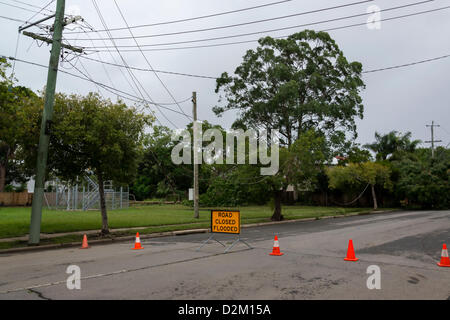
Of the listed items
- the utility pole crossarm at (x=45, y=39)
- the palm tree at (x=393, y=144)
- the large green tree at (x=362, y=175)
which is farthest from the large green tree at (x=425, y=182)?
the utility pole crossarm at (x=45, y=39)

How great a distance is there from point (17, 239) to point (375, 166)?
3550cm

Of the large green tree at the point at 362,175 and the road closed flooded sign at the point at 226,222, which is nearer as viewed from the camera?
the road closed flooded sign at the point at 226,222

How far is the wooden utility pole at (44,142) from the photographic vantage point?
13.0 m

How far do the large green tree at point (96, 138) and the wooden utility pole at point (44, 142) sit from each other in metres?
0.58

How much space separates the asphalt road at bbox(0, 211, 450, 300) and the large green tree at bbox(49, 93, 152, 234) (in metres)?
3.81

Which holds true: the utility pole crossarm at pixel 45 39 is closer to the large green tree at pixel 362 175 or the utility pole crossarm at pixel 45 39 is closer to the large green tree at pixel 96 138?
the large green tree at pixel 96 138

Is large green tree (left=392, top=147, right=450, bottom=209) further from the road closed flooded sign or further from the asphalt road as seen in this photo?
the road closed flooded sign

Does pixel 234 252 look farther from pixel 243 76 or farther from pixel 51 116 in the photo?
pixel 243 76

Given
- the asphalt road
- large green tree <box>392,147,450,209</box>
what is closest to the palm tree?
large green tree <box>392,147,450,209</box>

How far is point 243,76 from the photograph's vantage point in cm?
4081

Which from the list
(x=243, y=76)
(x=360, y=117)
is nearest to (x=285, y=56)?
(x=243, y=76)

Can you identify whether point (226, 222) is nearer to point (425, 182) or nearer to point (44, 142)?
point (44, 142)

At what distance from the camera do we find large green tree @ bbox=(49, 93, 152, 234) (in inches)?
557

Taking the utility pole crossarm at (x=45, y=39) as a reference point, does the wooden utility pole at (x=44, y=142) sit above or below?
below
